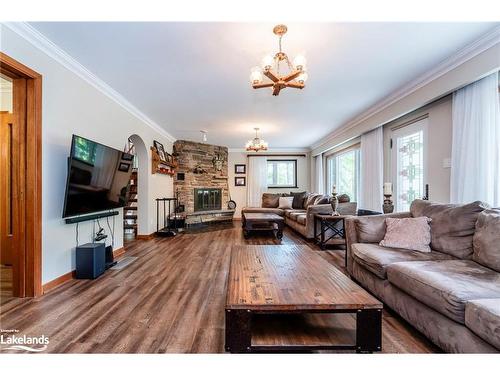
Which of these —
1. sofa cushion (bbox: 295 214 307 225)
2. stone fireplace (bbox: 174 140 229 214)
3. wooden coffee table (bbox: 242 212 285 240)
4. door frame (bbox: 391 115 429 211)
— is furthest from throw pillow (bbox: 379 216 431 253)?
stone fireplace (bbox: 174 140 229 214)

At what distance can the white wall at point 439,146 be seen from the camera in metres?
3.16

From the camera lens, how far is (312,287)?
1616mm

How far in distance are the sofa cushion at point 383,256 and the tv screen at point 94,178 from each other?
303 cm

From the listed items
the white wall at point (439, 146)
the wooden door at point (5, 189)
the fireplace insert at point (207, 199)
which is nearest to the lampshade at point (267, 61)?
the white wall at point (439, 146)

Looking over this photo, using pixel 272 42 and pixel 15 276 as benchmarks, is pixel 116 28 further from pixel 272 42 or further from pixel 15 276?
pixel 15 276

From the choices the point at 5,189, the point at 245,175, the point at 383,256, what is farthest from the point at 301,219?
the point at 5,189

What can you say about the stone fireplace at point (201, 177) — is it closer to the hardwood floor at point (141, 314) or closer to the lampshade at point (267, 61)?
the hardwood floor at point (141, 314)

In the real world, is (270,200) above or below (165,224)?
above

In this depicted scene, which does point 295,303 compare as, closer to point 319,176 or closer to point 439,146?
point 439,146

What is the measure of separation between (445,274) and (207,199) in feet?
22.3

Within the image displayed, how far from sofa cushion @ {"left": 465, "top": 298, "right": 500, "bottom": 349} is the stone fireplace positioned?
6579 millimetres

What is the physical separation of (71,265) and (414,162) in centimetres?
487

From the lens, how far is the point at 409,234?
2.47 m
